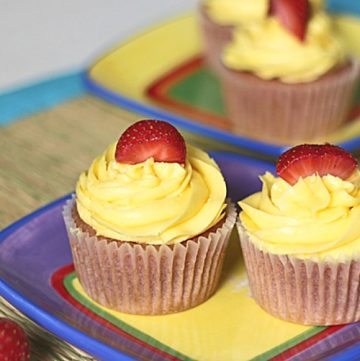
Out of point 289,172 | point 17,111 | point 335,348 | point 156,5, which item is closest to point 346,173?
point 289,172

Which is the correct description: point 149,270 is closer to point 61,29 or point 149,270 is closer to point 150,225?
point 150,225

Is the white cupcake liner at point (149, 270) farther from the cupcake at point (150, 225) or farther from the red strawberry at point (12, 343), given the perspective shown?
the red strawberry at point (12, 343)

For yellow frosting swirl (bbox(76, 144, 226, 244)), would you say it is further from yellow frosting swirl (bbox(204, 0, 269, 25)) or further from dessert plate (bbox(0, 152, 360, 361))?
yellow frosting swirl (bbox(204, 0, 269, 25))

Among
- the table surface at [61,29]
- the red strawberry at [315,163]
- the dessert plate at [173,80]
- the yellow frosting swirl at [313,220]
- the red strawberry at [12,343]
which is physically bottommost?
the table surface at [61,29]

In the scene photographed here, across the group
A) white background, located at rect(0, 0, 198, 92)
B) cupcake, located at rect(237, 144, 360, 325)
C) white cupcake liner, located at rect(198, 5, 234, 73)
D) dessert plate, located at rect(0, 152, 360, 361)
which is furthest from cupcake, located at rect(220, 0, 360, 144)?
white background, located at rect(0, 0, 198, 92)

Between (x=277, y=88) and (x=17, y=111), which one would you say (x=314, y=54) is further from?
(x=17, y=111)

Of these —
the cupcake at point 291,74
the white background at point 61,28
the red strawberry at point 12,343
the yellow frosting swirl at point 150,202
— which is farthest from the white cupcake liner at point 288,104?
the red strawberry at point 12,343
